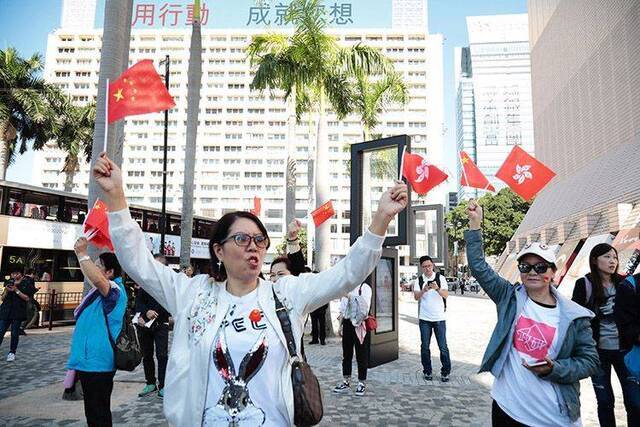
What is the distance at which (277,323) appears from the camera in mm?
2061

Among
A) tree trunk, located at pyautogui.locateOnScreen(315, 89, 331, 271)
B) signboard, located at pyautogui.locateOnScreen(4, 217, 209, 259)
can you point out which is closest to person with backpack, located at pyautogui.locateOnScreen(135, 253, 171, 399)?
tree trunk, located at pyautogui.locateOnScreen(315, 89, 331, 271)

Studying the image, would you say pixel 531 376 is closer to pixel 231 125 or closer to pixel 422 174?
pixel 422 174

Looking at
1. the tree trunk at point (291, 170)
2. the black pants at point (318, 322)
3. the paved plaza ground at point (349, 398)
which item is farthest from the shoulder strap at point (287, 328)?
the tree trunk at point (291, 170)

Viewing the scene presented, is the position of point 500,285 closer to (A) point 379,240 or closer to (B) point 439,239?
(A) point 379,240

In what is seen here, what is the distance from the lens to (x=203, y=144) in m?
80.0

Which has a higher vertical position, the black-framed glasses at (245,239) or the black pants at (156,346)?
the black-framed glasses at (245,239)

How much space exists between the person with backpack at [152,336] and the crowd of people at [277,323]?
2.49 metres

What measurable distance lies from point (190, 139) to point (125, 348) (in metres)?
11.0

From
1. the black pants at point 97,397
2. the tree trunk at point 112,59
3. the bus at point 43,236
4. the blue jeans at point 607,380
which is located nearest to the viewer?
the black pants at point 97,397

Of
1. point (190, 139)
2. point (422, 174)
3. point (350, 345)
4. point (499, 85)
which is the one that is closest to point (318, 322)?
point (350, 345)

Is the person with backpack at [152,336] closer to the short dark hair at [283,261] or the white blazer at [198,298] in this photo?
the short dark hair at [283,261]

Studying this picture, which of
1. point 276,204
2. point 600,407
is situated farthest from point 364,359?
point 276,204

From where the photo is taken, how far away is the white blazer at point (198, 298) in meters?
2.00

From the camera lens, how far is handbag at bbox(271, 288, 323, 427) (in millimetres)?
1989
